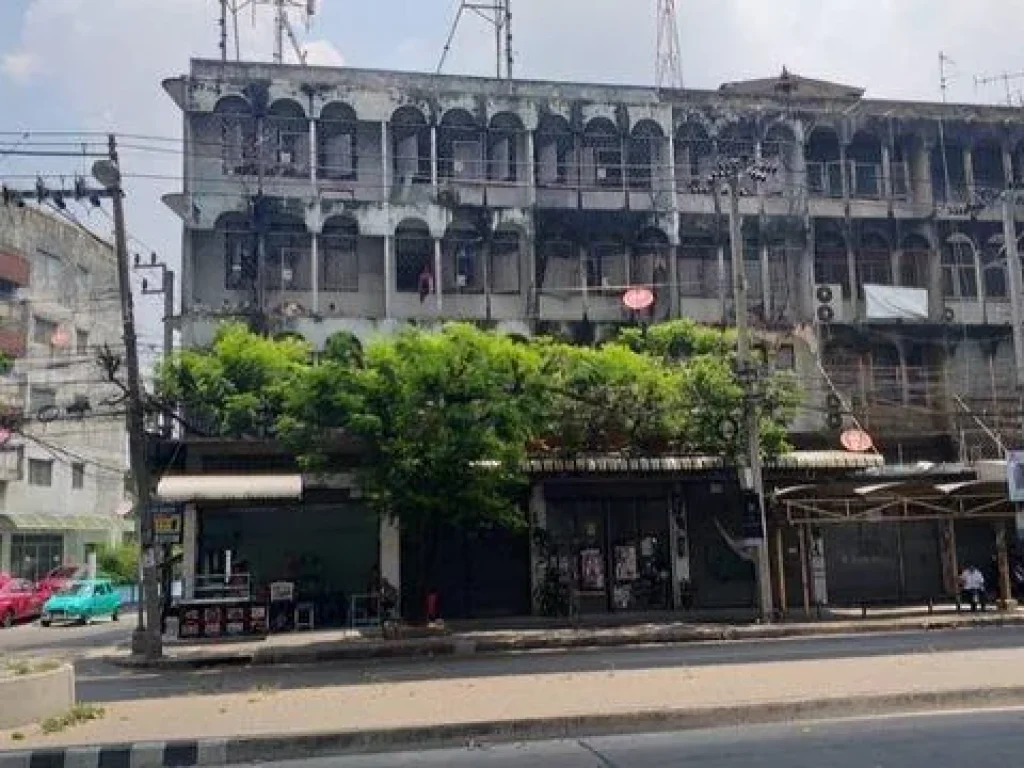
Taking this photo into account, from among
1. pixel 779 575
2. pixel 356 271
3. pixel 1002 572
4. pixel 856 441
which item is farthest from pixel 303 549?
pixel 1002 572

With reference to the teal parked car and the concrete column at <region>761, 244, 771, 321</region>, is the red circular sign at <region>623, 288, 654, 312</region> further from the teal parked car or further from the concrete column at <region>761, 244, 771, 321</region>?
the teal parked car

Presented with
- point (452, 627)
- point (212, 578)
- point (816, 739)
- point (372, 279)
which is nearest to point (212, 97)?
point (372, 279)

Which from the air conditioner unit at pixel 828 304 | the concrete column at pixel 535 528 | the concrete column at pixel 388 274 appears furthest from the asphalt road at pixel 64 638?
the air conditioner unit at pixel 828 304

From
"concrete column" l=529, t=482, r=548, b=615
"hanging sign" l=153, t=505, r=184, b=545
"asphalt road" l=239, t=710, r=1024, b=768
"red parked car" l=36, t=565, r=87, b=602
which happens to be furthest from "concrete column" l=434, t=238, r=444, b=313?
"asphalt road" l=239, t=710, r=1024, b=768

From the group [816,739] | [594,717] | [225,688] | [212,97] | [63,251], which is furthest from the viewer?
[63,251]

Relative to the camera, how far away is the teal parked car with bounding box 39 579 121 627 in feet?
123

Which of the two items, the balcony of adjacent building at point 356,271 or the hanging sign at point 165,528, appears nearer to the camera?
the hanging sign at point 165,528

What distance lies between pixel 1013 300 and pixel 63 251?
46.5 m

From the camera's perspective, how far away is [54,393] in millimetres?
54906

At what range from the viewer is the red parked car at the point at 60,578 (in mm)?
41772

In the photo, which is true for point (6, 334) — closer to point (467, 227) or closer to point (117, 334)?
point (117, 334)

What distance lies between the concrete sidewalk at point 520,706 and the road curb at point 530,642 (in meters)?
7.83

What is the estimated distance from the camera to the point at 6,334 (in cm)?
5072

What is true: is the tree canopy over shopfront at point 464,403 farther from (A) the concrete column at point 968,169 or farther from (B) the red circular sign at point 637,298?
(A) the concrete column at point 968,169
